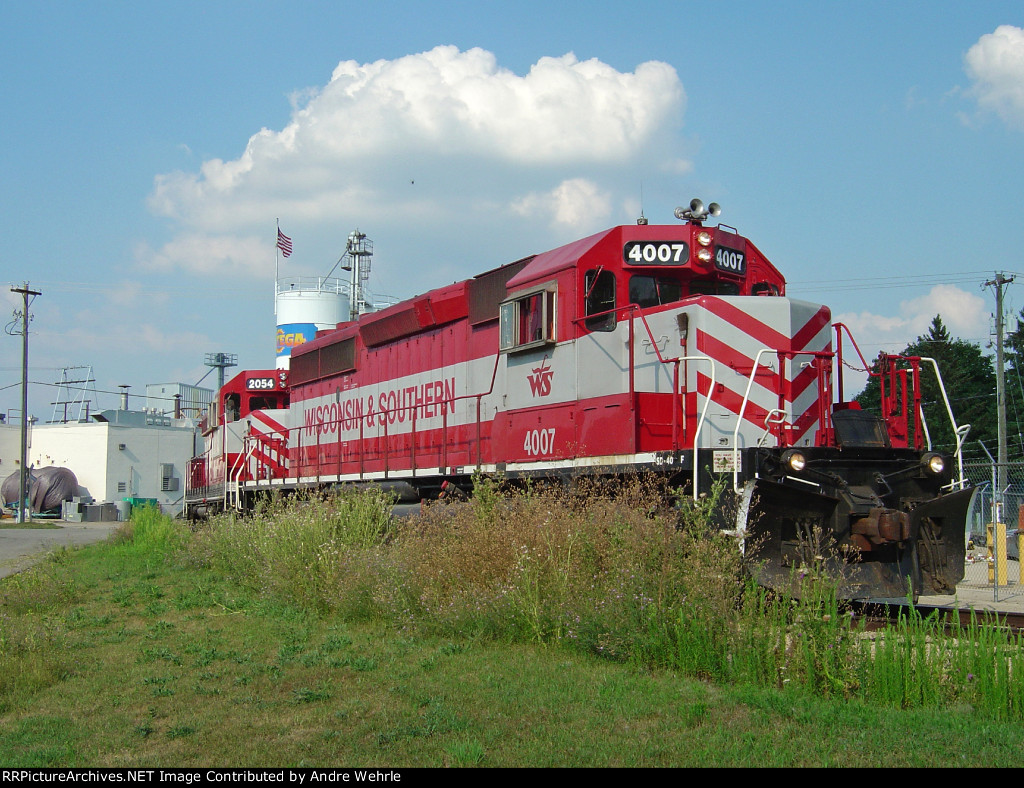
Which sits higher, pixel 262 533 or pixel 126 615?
pixel 262 533

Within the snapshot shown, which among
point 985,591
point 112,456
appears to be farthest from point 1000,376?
point 112,456

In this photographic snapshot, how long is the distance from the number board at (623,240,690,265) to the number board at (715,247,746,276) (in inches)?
15.2

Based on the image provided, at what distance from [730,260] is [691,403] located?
7.01 ft

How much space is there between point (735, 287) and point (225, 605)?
668 cm

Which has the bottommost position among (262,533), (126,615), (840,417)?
(126,615)

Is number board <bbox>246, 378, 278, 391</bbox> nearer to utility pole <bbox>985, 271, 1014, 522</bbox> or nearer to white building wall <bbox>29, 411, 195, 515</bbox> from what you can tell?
utility pole <bbox>985, 271, 1014, 522</bbox>

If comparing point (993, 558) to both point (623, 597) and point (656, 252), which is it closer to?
point (656, 252)

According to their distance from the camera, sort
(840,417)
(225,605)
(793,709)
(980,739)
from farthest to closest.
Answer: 1. (225,605)
2. (840,417)
3. (793,709)
4. (980,739)

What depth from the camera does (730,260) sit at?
1009cm

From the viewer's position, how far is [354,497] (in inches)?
424

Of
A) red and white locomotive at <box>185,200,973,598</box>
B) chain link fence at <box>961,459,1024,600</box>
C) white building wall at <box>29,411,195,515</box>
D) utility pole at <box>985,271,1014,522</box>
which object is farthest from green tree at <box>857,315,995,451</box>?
white building wall at <box>29,411,195,515</box>

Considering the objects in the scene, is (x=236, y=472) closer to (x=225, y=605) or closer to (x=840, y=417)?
(x=225, y=605)

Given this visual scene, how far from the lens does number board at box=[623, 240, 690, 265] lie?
9758 mm

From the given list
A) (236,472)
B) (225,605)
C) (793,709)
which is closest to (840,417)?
(793,709)
